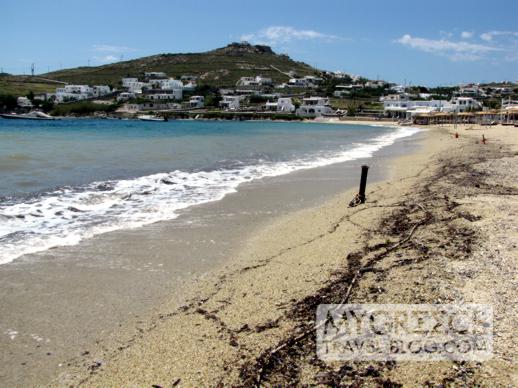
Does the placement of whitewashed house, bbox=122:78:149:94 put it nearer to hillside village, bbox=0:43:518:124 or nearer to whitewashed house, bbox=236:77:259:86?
hillside village, bbox=0:43:518:124

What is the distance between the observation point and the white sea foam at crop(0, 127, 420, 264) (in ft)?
27.3

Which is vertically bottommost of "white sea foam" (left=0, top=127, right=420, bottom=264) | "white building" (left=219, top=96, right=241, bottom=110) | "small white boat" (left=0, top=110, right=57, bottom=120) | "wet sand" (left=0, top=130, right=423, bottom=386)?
"wet sand" (left=0, top=130, right=423, bottom=386)

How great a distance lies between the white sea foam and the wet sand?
0.58 m

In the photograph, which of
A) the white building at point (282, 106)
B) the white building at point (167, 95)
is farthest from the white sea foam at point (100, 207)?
the white building at point (167, 95)

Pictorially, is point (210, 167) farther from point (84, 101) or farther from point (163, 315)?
point (84, 101)

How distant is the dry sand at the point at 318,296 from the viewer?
3842 millimetres

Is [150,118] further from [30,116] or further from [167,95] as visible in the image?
[167,95]

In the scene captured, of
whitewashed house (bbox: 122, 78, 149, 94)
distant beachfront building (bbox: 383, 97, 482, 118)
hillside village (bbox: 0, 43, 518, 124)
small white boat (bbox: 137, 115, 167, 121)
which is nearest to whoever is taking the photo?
distant beachfront building (bbox: 383, 97, 482, 118)

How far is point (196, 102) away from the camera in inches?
5084

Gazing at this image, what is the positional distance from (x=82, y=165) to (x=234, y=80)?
153 meters

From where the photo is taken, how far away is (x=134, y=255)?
740 centimetres

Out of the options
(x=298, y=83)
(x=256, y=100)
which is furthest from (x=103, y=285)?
(x=298, y=83)

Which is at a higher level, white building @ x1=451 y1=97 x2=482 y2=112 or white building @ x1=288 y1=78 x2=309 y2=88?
white building @ x1=288 y1=78 x2=309 y2=88

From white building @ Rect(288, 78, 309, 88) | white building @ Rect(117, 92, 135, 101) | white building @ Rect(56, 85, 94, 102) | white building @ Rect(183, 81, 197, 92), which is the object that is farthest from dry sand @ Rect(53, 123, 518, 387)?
white building @ Rect(288, 78, 309, 88)
